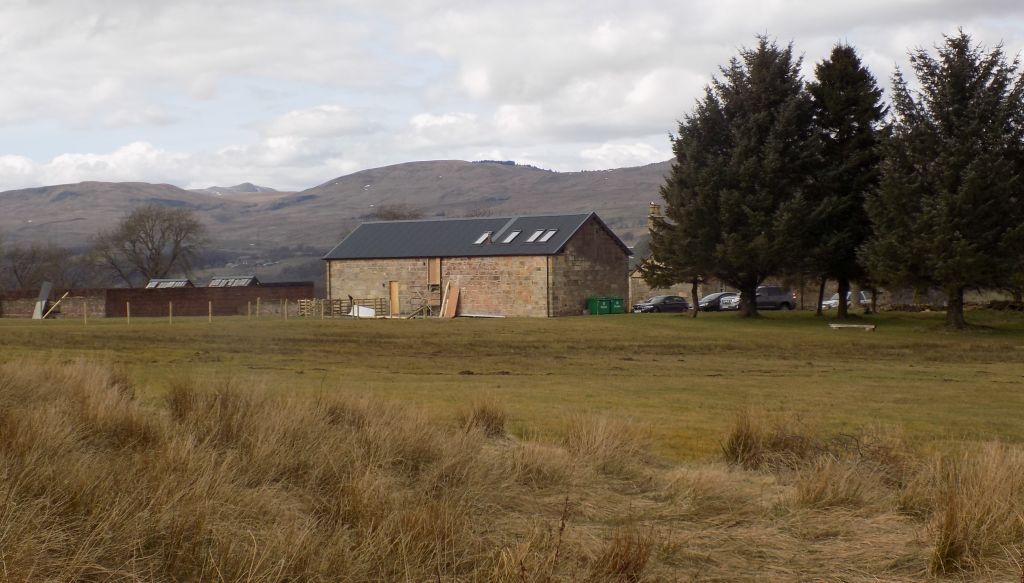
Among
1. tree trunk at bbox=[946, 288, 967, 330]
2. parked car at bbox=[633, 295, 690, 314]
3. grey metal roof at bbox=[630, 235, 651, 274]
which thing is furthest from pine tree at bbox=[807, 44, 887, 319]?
parked car at bbox=[633, 295, 690, 314]

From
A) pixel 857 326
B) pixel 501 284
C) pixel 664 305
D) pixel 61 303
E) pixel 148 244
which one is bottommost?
pixel 857 326

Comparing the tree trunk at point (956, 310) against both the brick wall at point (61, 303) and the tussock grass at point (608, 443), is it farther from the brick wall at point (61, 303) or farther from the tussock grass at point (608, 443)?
the brick wall at point (61, 303)

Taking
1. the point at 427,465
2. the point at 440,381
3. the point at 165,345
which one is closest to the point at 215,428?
the point at 427,465

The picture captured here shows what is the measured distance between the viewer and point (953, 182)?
3616 cm

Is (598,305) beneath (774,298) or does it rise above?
beneath

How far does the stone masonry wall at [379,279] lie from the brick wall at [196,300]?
459 cm

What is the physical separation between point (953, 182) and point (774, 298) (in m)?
28.5

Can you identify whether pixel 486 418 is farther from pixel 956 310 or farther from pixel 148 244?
pixel 148 244

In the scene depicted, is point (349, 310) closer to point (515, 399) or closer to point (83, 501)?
point (515, 399)

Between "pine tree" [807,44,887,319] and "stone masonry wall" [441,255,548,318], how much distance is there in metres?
16.3

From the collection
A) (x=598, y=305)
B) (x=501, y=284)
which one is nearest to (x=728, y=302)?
(x=598, y=305)

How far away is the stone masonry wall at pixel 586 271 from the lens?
5572 cm

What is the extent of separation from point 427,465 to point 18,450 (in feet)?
11.5

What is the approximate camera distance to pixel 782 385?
20688mm
